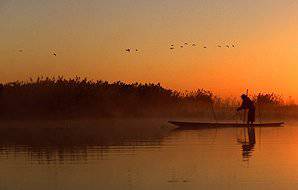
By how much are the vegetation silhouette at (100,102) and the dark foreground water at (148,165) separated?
23.8 metres

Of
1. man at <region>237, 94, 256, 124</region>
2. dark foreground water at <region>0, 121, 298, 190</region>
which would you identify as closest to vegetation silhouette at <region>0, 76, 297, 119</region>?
man at <region>237, 94, 256, 124</region>

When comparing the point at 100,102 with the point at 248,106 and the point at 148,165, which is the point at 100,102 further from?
the point at 148,165

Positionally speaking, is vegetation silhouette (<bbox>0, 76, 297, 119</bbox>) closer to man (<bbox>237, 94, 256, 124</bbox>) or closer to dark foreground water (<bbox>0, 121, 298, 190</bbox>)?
man (<bbox>237, 94, 256, 124</bbox>)

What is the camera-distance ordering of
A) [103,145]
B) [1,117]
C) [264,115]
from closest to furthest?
[103,145] → [1,117] → [264,115]

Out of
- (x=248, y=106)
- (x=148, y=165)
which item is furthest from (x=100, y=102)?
(x=148, y=165)

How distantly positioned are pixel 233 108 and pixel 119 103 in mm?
14317

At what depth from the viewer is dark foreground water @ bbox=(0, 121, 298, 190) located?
11.9 meters

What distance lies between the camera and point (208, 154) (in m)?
17.4

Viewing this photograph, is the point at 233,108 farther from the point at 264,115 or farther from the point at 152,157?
the point at 152,157

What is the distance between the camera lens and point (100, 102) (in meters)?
52.7

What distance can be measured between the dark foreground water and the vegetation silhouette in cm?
2378

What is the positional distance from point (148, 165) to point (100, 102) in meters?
38.1

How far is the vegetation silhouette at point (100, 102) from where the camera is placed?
162 feet

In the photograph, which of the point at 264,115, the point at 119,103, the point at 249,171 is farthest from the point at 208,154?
the point at 264,115
